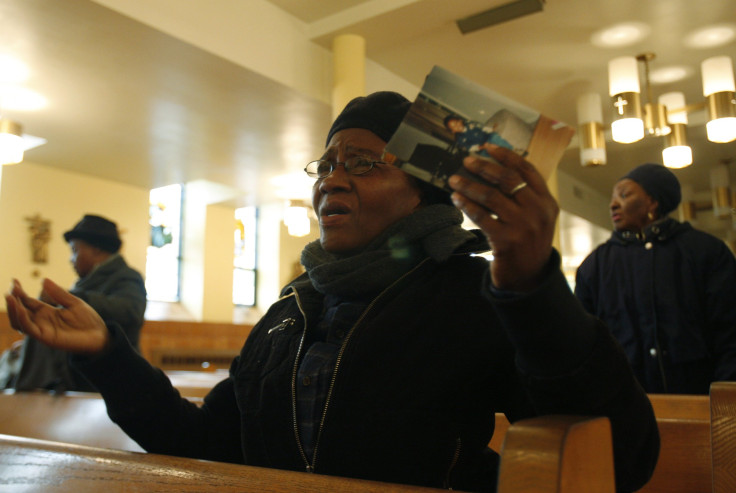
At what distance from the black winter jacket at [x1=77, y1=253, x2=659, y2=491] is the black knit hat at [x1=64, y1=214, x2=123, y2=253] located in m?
3.15

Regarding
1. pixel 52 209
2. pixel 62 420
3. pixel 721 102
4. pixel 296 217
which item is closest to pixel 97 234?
pixel 62 420

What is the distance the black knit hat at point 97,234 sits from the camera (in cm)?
433

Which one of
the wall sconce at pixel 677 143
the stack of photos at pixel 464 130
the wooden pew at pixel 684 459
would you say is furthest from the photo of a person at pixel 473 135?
the wall sconce at pixel 677 143

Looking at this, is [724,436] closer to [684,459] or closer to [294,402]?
[684,459]

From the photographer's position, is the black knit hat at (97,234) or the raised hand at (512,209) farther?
the black knit hat at (97,234)

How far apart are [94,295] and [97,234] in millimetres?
678

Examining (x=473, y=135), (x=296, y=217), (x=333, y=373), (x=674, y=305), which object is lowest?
(x=333, y=373)

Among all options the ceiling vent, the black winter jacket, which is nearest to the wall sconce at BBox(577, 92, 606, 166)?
the ceiling vent

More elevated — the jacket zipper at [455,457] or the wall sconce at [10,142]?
the wall sconce at [10,142]

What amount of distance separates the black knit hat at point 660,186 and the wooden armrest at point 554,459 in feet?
8.63

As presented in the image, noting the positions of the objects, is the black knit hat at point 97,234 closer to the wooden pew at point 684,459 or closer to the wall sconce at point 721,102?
the wooden pew at point 684,459

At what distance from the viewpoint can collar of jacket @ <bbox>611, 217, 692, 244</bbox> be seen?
9.74 ft

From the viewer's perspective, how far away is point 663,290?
2.90 meters

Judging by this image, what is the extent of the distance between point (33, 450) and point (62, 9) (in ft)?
15.2
